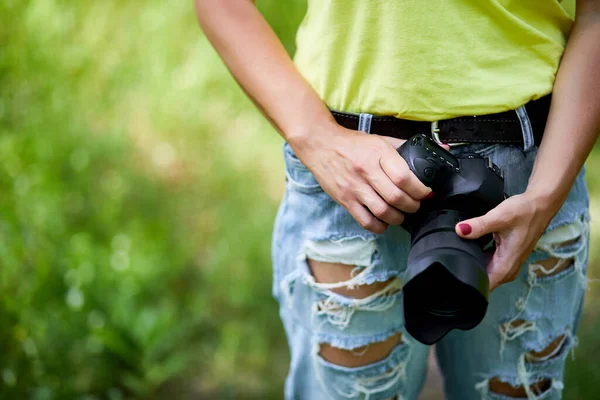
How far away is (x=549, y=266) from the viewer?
1048 millimetres

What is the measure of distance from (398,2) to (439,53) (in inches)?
3.9

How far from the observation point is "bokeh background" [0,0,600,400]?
79.4 inches

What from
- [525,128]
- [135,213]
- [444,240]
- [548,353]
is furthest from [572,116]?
[135,213]

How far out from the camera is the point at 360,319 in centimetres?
104

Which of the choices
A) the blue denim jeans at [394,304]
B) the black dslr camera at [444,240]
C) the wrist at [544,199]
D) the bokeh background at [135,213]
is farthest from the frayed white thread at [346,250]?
the bokeh background at [135,213]

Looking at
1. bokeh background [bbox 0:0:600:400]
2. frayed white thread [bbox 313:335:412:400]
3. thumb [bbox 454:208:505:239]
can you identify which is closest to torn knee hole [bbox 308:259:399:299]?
frayed white thread [bbox 313:335:412:400]

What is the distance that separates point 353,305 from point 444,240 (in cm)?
24

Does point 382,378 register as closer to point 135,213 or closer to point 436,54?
point 436,54

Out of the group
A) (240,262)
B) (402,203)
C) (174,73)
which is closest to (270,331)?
(240,262)

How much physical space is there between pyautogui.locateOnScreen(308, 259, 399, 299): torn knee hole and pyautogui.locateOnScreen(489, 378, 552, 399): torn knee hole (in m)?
0.29

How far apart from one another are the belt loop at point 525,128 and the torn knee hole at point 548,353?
0.36 m

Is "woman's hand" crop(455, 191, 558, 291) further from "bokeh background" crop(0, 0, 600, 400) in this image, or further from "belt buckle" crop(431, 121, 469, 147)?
"bokeh background" crop(0, 0, 600, 400)

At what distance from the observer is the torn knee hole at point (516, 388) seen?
1.11m

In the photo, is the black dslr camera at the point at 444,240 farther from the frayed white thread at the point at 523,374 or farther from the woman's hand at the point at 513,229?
the frayed white thread at the point at 523,374
